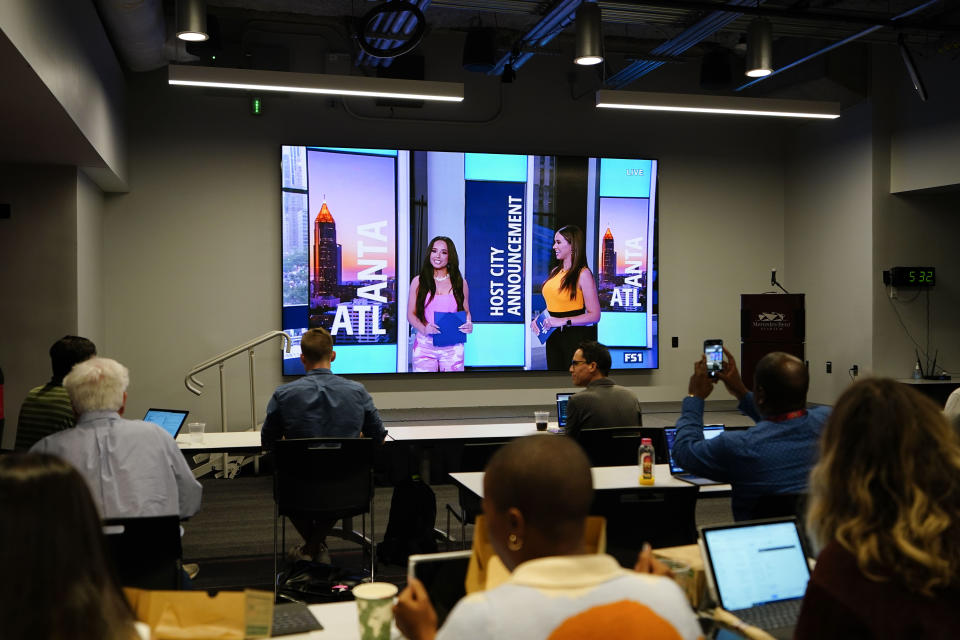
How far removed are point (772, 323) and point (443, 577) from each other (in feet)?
22.0

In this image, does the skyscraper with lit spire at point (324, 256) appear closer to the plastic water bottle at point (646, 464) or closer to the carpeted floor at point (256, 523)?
the carpeted floor at point (256, 523)

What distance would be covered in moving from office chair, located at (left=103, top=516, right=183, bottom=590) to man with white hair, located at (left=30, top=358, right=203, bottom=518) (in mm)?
300

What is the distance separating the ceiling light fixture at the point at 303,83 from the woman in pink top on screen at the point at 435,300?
5.84 ft

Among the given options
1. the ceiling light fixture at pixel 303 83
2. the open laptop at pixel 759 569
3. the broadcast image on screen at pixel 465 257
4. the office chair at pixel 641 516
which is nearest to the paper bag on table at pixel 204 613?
the open laptop at pixel 759 569

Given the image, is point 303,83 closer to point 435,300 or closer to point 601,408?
point 435,300

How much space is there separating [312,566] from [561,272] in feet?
15.6

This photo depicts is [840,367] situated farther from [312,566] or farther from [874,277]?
[312,566]

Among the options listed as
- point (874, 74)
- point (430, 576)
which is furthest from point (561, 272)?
point (430, 576)

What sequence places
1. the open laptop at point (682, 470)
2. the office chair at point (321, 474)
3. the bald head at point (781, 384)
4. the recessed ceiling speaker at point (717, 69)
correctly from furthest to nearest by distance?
the recessed ceiling speaker at point (717, 69) → the office chair at point (321, 474) → the open laptop at point (682, 470) → the bald head at point (781, 384)

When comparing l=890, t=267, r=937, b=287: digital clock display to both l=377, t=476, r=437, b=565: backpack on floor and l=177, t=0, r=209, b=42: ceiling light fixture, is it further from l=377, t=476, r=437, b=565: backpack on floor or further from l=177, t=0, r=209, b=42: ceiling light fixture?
l=177, t=0, r=209, b=42: ceiling light fixture

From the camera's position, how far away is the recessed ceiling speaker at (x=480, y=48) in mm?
7094

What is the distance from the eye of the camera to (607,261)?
326 inches

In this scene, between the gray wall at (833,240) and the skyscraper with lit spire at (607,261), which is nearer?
the gray wall at (833,240)

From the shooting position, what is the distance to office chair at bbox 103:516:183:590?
2555 millimetres
